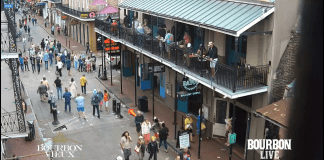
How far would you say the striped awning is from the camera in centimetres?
1284

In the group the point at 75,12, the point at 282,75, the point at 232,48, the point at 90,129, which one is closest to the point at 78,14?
the point at 75,12

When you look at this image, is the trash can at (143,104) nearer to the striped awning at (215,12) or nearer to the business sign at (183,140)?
the striped awning at (215,12)

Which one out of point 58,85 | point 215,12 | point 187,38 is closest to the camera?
point 215,12

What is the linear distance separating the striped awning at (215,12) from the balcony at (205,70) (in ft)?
4.58

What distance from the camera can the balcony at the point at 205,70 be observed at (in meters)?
13.1

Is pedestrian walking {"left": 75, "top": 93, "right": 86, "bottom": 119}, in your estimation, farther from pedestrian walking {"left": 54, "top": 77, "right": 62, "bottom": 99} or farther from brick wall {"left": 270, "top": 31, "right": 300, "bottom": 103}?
brick wall {"left": 270, "top": 31, "right": 300, "bottom": 103}

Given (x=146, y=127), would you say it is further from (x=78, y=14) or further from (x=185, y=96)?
(x=78, y=14)

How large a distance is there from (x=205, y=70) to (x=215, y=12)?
2428mm

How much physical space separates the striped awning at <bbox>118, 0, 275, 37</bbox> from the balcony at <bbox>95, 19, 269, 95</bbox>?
1.40 m

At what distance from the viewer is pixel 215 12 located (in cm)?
1512

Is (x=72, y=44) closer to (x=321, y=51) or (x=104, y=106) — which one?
(x=104, y=106)

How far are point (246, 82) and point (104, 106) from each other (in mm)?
10620

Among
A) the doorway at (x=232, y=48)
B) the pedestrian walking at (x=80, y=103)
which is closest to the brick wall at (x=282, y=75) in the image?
the doorway at (x=232, y=48)

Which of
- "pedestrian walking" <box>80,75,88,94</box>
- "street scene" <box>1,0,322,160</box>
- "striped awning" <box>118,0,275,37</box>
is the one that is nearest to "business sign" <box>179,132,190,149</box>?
"street scene" <box>1,0,322,160</box>
